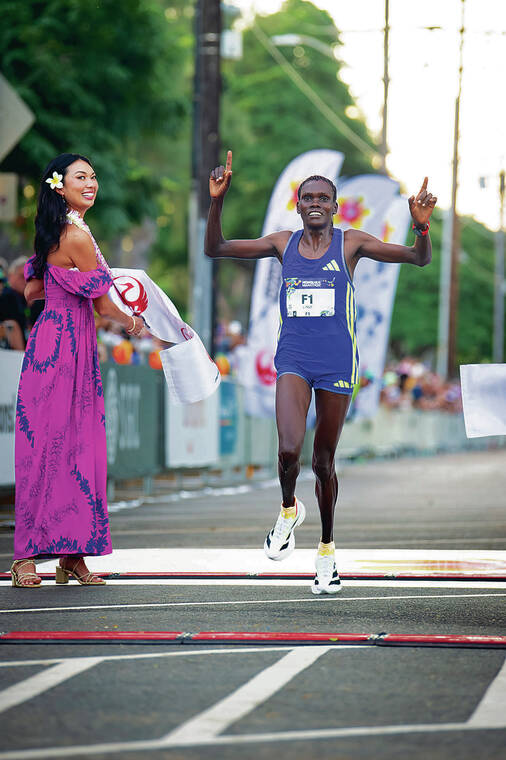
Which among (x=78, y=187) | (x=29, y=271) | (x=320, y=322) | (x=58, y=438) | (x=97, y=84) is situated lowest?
(x=58, y=438)

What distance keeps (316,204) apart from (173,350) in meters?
1.32

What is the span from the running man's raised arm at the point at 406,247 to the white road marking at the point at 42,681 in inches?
117

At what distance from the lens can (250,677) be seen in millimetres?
5184

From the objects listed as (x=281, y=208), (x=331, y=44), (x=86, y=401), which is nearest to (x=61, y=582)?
(x=86, y=401)

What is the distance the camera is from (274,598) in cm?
732

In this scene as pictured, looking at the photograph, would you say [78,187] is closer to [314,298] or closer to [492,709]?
[314,298]

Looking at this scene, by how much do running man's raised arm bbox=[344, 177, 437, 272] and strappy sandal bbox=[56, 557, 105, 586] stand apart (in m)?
2.04

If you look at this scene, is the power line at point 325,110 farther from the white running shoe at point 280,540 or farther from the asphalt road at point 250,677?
the white running shoe at point 280,540

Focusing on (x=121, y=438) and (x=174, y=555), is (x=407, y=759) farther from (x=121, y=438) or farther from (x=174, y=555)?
(x=121, y=438)

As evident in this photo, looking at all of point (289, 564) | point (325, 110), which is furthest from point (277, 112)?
point (289, 564)

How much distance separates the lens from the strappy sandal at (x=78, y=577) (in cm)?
795

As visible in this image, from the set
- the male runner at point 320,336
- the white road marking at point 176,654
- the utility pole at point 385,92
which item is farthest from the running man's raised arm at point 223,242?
the utility pole at point 385,92

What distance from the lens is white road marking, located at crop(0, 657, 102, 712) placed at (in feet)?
15.8

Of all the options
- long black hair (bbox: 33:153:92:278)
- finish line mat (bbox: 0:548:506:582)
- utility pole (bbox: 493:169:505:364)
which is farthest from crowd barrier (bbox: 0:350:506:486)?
utility pole (bbox: 493:169:505:364)
